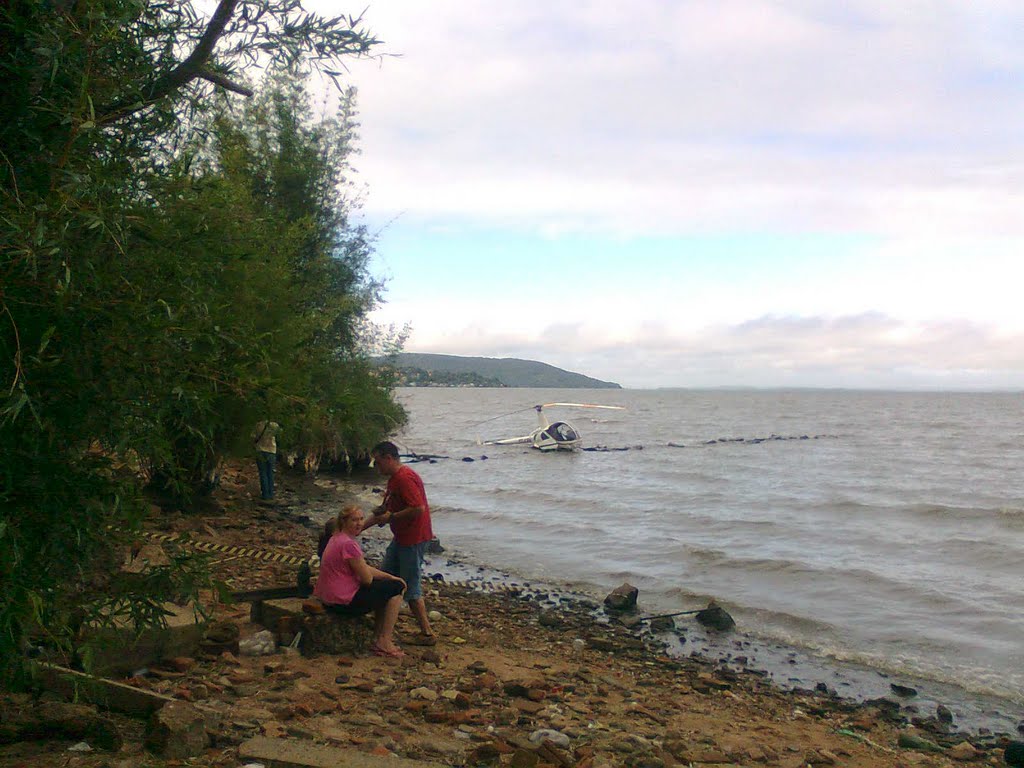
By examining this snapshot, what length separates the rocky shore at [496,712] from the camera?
534cm

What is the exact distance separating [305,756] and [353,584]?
10.4ft

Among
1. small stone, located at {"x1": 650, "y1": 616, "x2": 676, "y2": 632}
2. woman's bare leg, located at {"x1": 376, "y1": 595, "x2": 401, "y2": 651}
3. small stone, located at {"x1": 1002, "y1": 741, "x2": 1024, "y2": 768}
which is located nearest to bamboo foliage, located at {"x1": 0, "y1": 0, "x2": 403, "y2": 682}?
woman's bare leg, located at {"x1": 376, "y1": 595, "x2": 401, "y2": 651}

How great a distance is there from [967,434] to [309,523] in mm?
68396

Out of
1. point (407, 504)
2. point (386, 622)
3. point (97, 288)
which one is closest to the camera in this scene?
point (97, 288)

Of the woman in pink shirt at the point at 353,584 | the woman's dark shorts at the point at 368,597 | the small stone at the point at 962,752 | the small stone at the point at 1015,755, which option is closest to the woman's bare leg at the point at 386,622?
the woman in pink shirt at the point at 353,584

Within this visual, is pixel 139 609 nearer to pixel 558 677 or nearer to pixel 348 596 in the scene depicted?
pixel 348 596

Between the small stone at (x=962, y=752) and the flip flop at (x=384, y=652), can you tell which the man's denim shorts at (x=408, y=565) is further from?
the small stone at (x=962, y=752)

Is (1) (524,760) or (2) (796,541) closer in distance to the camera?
(1) (524,760)

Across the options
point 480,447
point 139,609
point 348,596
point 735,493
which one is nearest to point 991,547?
point 735,493

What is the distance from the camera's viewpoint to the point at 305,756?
16.7 feet

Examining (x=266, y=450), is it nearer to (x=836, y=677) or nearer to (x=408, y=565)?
(x=408, y=565)

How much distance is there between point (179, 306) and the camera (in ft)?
16.5

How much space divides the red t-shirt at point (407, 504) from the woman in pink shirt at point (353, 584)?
70 centimetres

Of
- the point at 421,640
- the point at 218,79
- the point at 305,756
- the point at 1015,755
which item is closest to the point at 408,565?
the point at 421,640
